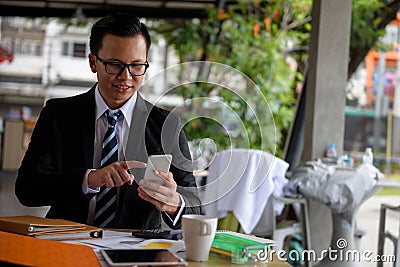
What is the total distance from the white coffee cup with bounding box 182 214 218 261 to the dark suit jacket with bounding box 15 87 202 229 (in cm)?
33

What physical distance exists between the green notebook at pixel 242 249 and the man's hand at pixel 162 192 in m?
0.19

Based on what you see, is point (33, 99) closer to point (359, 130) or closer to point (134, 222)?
point (359, 130)

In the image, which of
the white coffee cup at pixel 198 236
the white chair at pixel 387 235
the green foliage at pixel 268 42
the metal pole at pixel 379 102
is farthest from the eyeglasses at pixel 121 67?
the metal pole at pixel 379 102

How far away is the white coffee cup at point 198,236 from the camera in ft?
4.59

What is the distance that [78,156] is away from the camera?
78.0 inches

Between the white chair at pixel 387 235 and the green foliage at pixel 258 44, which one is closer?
the white chair at pixel 387 235

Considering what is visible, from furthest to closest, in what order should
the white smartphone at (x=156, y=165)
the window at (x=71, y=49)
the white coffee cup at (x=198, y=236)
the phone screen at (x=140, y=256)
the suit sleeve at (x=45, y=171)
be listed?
the window at (x=71, y=49)
the suit sleeve at (x=45, y=171)
the white smartphone at (x=156, y=165)
the white coffee cup at (x=198, y=236)
the phone screen at (x=140, y=256)

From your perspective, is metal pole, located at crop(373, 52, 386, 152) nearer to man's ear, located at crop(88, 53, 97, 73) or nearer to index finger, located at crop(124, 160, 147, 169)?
man's ear, located at crop(88, 53, 97, 73)

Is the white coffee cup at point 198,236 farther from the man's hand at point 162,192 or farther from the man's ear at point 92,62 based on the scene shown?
the man's ear at point 92,62

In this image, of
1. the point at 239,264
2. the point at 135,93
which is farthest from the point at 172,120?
the point at 239,264

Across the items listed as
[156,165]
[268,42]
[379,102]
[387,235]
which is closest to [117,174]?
[156,165]

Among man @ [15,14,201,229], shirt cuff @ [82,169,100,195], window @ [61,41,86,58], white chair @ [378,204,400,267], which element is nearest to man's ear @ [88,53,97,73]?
man @ [15,14,201,229]

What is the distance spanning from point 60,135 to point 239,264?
83 cm

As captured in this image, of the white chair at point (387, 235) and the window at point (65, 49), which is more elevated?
the window at point (65, 49)
